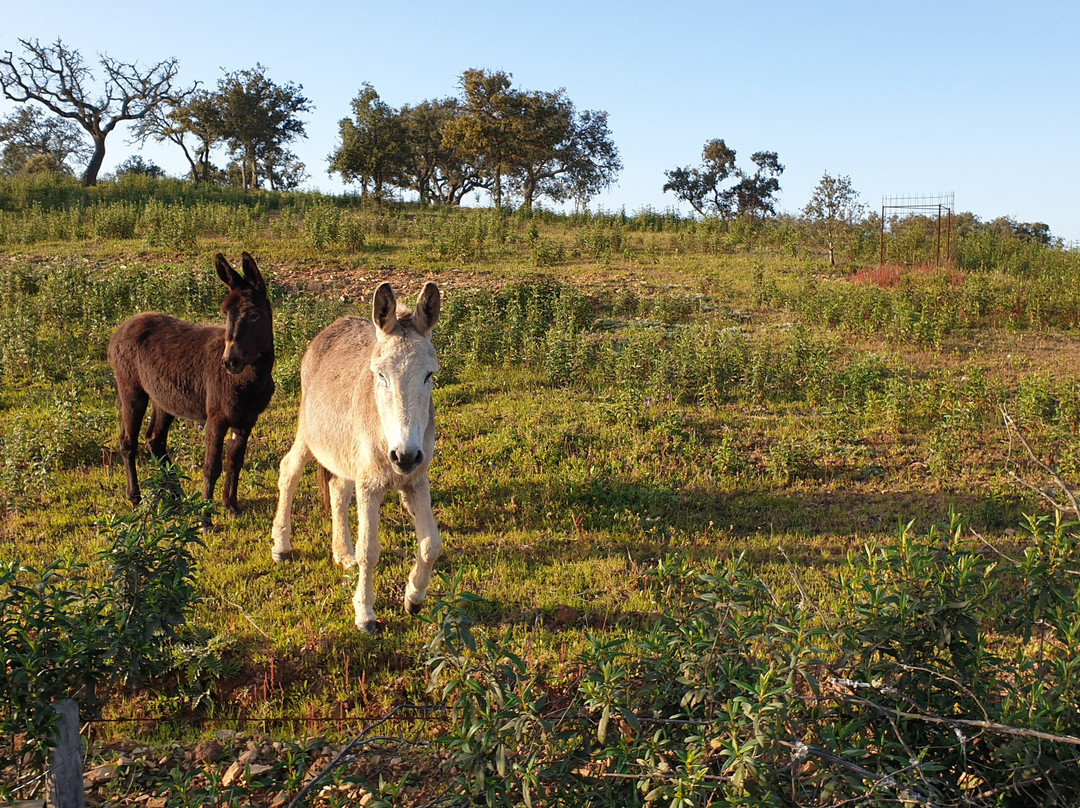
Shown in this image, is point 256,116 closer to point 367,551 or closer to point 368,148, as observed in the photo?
point 368,148

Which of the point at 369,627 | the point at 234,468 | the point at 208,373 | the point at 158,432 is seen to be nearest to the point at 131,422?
the point at 158,432

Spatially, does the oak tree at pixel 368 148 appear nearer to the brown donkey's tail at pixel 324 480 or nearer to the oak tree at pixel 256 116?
the oak tree at pixel 256 116

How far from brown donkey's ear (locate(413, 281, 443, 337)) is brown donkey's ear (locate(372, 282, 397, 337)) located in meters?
0.15

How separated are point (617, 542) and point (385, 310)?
3.17 metres

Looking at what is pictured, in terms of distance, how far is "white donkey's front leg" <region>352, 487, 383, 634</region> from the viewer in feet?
16.2

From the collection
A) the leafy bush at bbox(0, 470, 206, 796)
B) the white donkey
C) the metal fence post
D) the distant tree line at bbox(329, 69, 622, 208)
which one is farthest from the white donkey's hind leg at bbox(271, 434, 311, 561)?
the distant tree line at bbox(329, 69, 622, 208)

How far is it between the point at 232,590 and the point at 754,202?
45.9 meters

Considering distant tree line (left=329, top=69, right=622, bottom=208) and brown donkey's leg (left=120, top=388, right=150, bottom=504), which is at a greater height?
distant tree line (left=329, top=69, right=622, bottom=208)

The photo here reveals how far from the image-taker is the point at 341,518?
18.9 ft

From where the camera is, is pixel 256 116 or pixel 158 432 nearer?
pixel 158 432

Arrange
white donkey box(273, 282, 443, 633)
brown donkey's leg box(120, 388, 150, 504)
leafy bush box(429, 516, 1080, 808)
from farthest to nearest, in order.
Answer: brown donkey's leg box(120, 388, 150, 504)
white donkey box(273, 282, 443, 633)
leafy bush box(429, 516, 1080, 808)

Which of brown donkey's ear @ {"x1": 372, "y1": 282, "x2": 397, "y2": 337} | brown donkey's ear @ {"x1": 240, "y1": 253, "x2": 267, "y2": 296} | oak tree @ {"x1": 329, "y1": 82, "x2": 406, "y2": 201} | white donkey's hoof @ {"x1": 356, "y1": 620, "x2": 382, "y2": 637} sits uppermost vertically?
oak tree @ {"x1": 329, "y1": 82, "x2": 406, "y2": 201}

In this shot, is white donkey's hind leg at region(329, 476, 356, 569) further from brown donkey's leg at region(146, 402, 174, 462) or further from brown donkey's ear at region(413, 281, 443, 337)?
brown donkey's leg at region(146, 402, 174, 462)

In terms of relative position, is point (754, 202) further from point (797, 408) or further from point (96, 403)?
point (96, 403)
